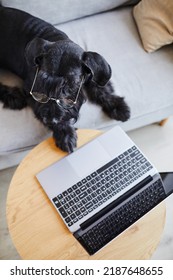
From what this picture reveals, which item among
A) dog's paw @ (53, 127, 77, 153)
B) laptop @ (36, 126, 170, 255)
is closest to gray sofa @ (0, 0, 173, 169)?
dog's paw @ (53, 127, 77, 153)

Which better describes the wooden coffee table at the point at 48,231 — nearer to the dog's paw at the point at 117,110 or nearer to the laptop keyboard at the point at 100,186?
the laptop keyboard at the point at 100,186

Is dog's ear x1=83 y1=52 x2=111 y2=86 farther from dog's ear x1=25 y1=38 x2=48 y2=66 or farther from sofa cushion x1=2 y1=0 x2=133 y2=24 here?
sofa cushion x1=2 y1=0 x2=133 y2=24

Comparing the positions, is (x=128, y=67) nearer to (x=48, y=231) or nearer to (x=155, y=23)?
(x=155, y=23)

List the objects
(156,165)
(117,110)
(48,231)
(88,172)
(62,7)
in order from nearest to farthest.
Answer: (48,231)
(88,172)
(117,110)
(62,7)
(156,165)

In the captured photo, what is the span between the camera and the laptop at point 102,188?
3.23ft

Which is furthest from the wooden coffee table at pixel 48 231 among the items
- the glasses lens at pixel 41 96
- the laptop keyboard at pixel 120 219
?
the glasses lens at pixel 41 96

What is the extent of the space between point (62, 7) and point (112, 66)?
1.40ft

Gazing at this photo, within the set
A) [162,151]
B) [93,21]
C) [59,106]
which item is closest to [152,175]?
[59,106]

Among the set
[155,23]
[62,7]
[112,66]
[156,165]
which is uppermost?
[155,23]

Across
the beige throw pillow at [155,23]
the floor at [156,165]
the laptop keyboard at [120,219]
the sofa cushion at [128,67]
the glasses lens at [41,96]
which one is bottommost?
the floor at [156,165]

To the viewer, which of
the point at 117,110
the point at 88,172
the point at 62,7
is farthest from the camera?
the point at 62,7

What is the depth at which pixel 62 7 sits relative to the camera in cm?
145

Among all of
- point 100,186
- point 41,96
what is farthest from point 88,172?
point 41,96

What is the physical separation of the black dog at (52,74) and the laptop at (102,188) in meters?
0.11
